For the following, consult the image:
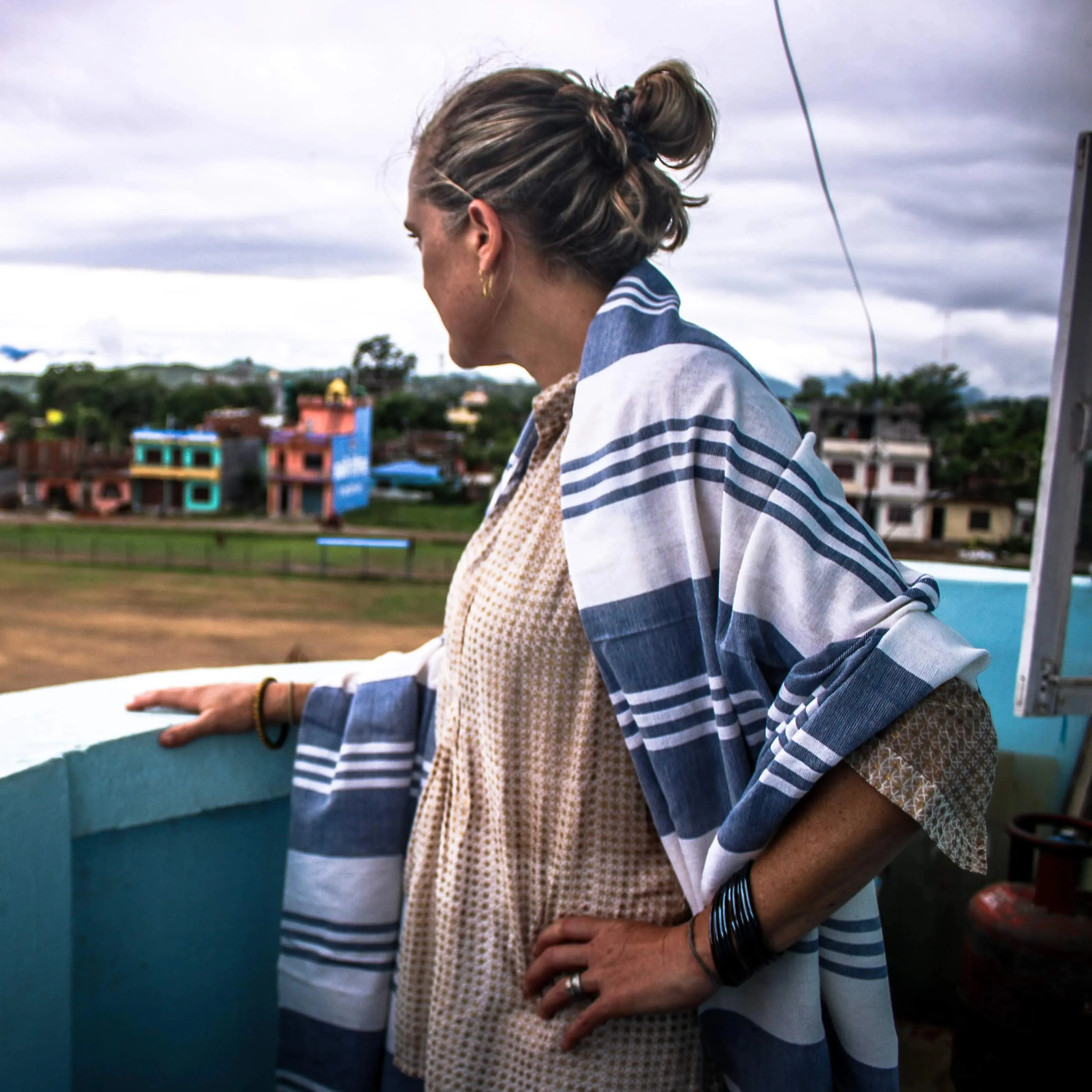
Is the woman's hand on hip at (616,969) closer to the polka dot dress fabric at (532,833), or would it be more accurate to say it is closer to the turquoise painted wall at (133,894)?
the polka dot dress fabric at (532,833)

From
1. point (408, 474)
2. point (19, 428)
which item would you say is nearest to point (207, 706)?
point (408, 474)

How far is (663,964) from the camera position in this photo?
73 cm

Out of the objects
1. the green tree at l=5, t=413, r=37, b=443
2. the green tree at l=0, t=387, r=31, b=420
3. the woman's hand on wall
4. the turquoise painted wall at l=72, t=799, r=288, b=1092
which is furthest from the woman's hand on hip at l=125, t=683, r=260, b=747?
the green tree at l=5, t=413, r=37, b=443

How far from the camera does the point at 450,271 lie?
2.72 ft

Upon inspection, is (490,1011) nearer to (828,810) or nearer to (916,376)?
(828,810)

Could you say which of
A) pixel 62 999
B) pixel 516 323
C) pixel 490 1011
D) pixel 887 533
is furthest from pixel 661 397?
pixel 887 533

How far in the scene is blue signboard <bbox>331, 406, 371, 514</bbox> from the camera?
29.2 m

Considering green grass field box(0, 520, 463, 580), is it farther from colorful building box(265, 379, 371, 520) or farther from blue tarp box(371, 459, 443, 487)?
blue tarp box(371, 459, 443, 487)

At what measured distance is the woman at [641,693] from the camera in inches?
26.0

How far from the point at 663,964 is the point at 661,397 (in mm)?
385

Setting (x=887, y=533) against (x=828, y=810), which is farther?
(x=887, y=533)

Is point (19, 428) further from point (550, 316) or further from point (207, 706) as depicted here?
point (550, 316)

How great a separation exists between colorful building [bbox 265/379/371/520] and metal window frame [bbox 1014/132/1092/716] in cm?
2773

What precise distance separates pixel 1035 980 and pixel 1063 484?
2.44ft
